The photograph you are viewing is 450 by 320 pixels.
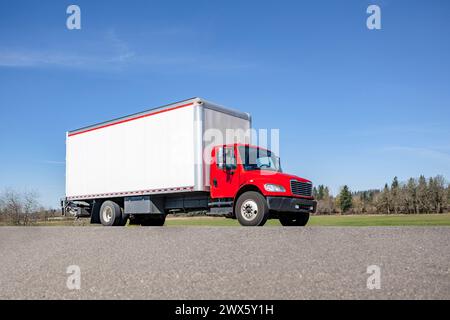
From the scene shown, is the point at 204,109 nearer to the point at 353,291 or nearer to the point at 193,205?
the point at 193,205

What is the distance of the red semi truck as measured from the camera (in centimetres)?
1293

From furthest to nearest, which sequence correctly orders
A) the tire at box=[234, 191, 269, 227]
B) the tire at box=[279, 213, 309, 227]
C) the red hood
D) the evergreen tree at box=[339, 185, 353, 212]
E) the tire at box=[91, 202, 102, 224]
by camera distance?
1. the evergreen tree at box=[339, 185, 353, 212]
2. the tire at box=[91, 202, 102, 224]
3. the tire at box=[279, 213, 309, 227]
4. the red hood
5. the tire at box=[234, 191, 269, 227]

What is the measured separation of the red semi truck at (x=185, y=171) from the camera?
12.9 meters

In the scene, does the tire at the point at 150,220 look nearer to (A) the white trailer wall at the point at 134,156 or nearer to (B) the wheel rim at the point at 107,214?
(B) the wheel rim at the point at 107,214

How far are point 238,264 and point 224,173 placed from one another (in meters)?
6.67

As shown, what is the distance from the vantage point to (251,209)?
41.3 feet

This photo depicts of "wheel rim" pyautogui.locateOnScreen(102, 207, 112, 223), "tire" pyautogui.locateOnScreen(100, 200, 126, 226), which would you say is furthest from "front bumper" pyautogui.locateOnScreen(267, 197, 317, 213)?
"wheel rim" pyautogui.locateOnScreen(102, 207, 112, 223)

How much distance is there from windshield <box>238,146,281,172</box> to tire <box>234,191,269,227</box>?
107cm

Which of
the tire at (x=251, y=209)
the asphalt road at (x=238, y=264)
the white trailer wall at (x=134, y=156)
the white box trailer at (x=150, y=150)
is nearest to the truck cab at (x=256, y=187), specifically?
the tire at (x=251, y=209)

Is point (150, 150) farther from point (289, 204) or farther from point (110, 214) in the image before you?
point (289, 204)

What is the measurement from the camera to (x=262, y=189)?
12570 mm

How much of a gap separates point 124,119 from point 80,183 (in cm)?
388

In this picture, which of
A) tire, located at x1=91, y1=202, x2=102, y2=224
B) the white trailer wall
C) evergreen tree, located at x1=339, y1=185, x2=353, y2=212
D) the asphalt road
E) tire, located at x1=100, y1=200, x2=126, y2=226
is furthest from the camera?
evergreen tree, located at x1=339, y1=185, x2=353, y2=212

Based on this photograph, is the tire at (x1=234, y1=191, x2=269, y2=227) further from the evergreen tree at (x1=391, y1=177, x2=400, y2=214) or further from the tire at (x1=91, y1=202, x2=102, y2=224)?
the evergreen tree at (x1=391, y1=177, x2=400, y2=214)
